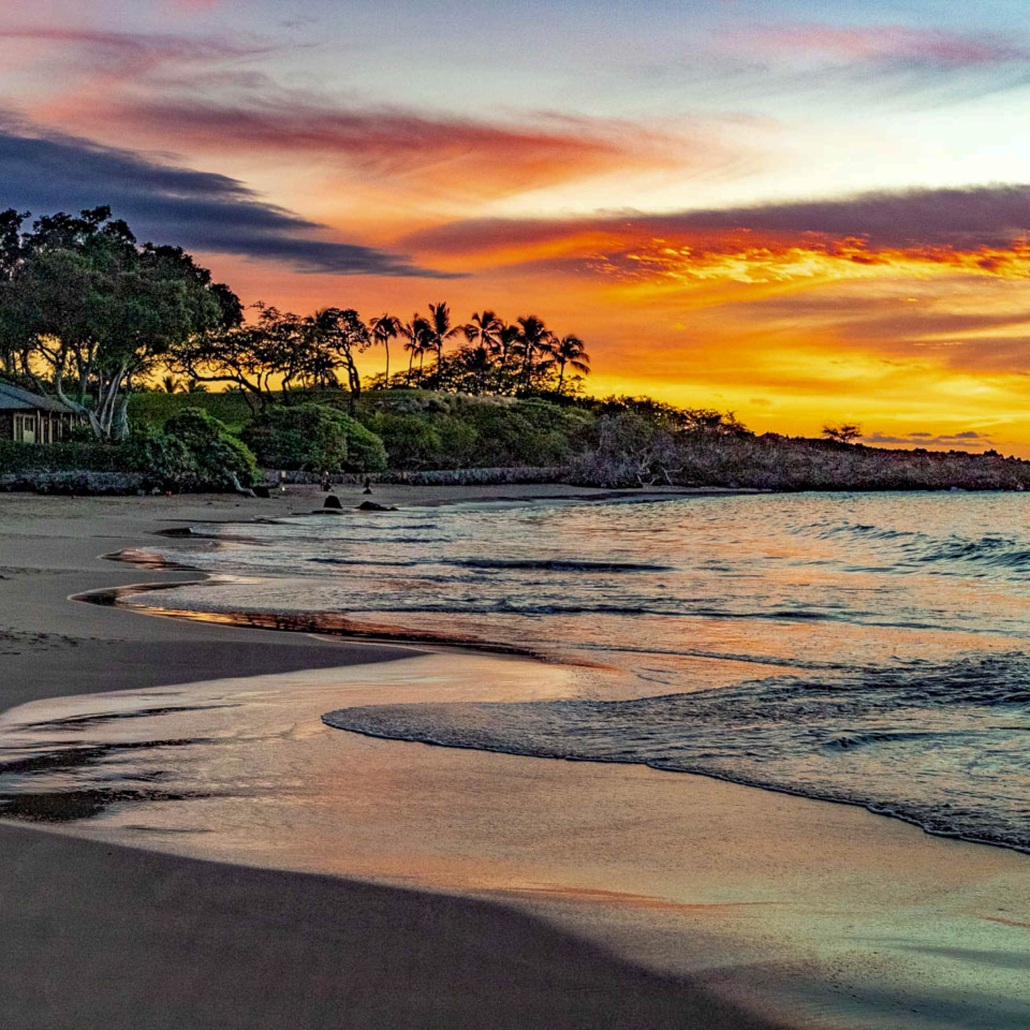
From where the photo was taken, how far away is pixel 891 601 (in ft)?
50.9

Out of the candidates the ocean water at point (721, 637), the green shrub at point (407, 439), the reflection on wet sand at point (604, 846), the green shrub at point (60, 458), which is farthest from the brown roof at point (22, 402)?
the reflection on wet sand at point (604, 846)

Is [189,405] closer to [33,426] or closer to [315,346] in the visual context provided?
[315,346]

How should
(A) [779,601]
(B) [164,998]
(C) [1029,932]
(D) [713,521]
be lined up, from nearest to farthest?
(B) [164,998], (C) [1029,932], (A) [779,601], (D) [713,521]

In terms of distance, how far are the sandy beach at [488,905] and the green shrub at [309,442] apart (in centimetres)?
5382

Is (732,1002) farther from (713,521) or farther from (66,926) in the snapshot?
(713,521)

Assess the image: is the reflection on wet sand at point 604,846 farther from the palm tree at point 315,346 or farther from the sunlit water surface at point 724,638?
the palm tree at point 315,346

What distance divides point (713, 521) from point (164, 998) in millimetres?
36326

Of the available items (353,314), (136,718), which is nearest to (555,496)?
(353,314)

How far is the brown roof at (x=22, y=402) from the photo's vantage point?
52256mm

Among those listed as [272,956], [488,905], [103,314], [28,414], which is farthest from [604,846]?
[28,414]

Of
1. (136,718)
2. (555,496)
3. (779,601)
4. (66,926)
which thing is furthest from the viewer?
(555,496)

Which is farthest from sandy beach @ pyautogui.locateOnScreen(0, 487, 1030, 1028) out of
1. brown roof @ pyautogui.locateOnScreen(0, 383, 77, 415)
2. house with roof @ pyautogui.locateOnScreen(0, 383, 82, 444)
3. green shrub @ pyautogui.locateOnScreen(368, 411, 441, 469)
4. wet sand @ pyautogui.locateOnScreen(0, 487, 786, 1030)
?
green shrub @ pyautogui.locateOnScreen(368, 411, 441, 469)

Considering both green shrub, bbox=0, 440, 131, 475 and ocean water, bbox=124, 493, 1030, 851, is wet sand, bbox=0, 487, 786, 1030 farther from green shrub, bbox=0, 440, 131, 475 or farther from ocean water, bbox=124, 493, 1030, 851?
green shrub, bbox=0, 440, 131, 475

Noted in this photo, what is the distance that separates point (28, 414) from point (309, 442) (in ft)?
42.7
